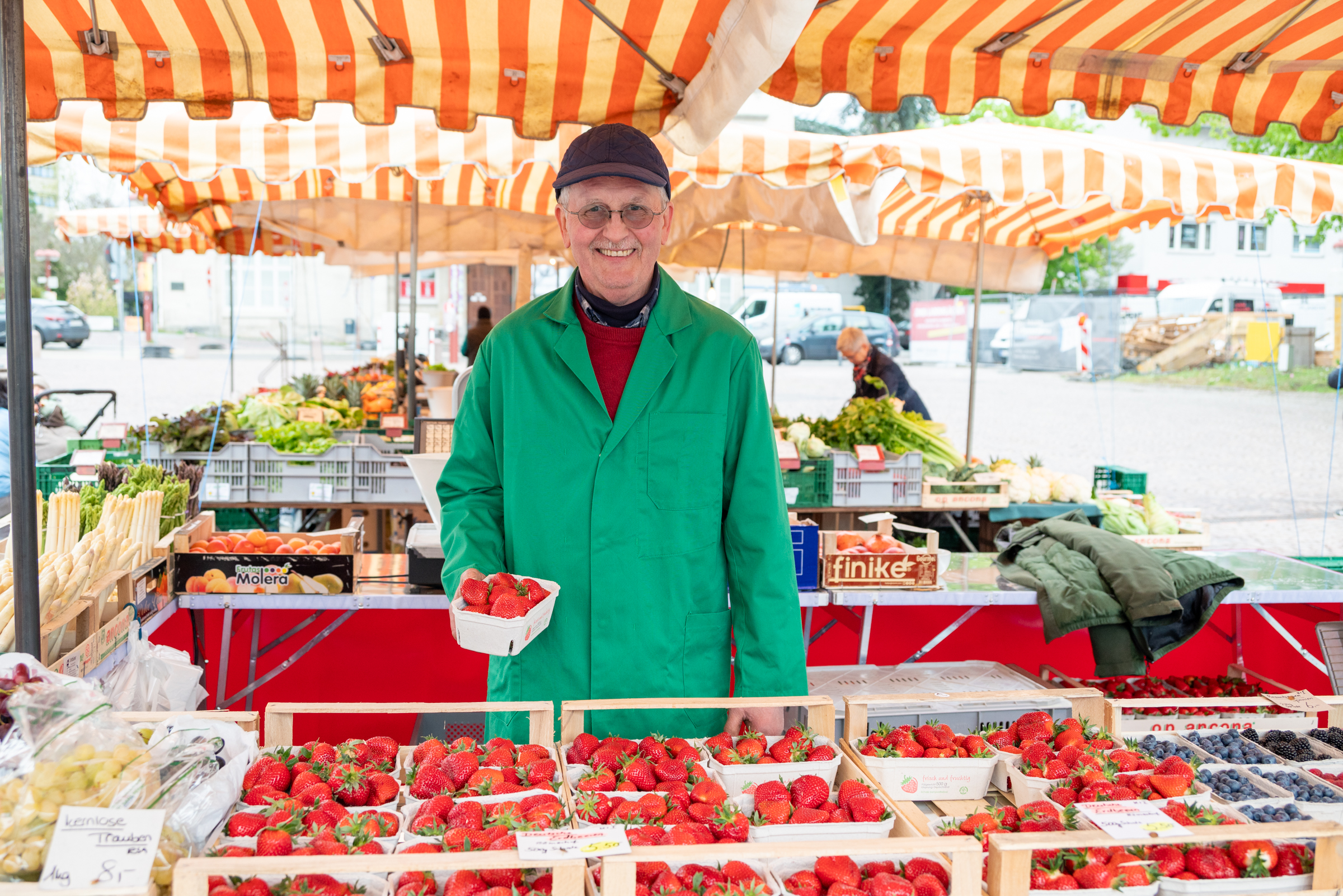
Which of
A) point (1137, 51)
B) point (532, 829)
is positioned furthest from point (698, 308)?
point (1137, 51)

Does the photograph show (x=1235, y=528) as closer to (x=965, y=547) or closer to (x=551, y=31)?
(x=965, y=547)

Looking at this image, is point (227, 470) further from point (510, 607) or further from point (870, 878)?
point (870, 878)

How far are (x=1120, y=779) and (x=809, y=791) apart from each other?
0.67 metres

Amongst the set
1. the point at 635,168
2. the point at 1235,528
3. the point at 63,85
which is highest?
the point at 63,85

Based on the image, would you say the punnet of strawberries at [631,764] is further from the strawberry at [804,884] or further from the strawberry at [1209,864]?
the strawberry at [1209,864]

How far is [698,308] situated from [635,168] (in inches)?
16.3

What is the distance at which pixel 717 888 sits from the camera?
1.49 m

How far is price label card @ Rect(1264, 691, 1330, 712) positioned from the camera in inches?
101

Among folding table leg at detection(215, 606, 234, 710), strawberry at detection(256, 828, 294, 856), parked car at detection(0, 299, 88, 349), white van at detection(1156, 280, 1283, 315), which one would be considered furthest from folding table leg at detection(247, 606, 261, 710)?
parked car at detection(0, 299, 88, 349)

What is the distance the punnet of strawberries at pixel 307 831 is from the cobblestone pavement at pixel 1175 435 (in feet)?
28.5

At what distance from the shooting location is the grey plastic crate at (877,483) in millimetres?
5926

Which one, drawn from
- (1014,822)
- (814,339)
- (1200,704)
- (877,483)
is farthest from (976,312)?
(814,339)

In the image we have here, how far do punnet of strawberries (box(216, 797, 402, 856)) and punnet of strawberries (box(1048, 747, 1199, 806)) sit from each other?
1267mm

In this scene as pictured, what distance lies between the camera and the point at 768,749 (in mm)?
2047
